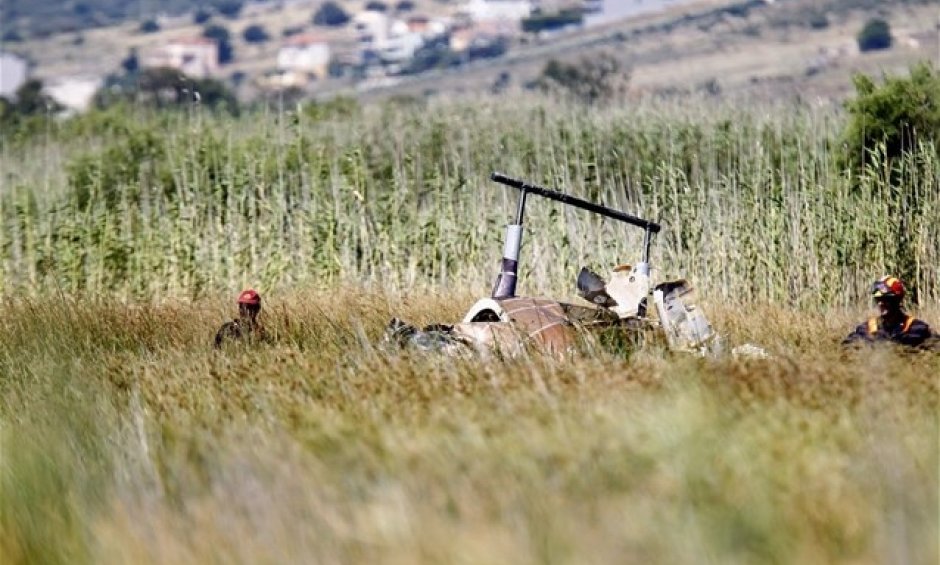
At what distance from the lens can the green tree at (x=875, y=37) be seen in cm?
7962

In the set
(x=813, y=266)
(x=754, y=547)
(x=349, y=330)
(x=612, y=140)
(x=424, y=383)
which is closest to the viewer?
(x=754, y=547)

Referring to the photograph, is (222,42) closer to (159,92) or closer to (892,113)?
(159,92)

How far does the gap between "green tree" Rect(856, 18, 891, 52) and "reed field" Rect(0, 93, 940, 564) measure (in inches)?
2464

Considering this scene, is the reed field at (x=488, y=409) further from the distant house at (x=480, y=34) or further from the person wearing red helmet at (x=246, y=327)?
the distant house at (x=480, y=34)

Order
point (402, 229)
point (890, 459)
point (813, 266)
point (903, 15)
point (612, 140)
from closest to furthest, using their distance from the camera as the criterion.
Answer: point (890, 459)
point (813, 266)
point (402, 229)
point (612, 140)
point (903, 15)

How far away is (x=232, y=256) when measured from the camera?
19531 mm

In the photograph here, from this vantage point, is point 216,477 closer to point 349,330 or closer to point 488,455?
point 488,455

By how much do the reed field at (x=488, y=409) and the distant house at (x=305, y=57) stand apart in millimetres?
145927

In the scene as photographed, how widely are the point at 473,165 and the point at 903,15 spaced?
6223cm

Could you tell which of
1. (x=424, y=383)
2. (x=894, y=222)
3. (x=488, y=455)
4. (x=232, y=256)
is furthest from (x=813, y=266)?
(x=488, y=455)

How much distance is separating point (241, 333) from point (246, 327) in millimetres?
214

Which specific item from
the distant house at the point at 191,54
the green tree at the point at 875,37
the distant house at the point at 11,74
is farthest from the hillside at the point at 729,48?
the distant house at the point at 191,54

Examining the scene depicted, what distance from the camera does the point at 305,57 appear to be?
184250 millimetres

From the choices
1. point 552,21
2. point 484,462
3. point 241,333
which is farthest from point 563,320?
point 552,21
